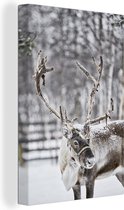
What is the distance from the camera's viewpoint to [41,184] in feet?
12.2

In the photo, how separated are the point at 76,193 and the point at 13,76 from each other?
0.99 meters

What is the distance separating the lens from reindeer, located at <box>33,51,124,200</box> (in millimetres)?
3883

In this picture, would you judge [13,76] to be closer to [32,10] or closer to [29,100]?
[29,100]

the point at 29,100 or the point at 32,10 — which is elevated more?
the point at 32,10

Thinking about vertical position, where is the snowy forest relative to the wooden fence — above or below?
A: above

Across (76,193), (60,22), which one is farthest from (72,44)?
(76,193)

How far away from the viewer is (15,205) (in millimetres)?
3699

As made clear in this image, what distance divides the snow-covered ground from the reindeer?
7 centimetres

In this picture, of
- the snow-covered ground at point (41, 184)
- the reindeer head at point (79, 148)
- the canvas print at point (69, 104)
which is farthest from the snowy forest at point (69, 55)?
the snow-covered ground at point (41, 184)

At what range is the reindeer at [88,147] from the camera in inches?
153

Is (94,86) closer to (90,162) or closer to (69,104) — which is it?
(69,104)

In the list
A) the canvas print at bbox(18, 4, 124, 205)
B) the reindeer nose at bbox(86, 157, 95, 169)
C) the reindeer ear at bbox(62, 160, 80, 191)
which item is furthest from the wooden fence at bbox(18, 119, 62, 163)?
the reindeer nose at bbox(86, 157, 95, 169)

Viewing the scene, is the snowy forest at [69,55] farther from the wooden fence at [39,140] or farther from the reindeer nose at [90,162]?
the reindeer nose at [90,162]

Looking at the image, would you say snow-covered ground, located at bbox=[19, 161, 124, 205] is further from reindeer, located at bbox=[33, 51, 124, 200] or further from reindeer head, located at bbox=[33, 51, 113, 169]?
reindeer head, located at bbox=[33, 51, 113, 169]
